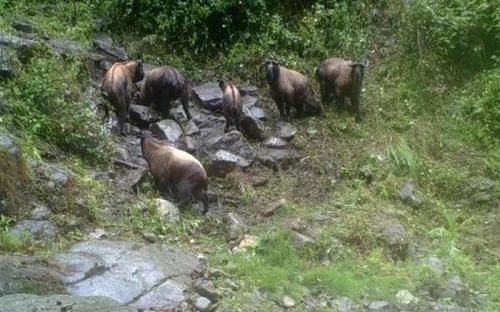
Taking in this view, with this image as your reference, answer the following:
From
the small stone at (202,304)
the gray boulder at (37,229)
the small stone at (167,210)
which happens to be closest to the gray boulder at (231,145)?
the small stone at (167,210)

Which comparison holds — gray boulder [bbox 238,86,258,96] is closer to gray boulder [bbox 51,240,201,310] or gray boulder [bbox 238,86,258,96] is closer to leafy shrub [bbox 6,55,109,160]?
leafy shrub [bbox 6,55,109,160]

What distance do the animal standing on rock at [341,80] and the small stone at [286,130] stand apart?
1.01 meters

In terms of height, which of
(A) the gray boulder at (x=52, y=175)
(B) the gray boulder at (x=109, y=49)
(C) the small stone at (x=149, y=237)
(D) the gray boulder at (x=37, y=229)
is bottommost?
(C) the small stone at (x=149, y=237)

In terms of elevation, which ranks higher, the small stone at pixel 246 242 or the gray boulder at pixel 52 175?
the gray boulder at pixel 52 175

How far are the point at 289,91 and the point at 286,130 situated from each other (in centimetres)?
73

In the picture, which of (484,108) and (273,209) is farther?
(484,108)

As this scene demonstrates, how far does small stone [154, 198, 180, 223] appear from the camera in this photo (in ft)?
30.9

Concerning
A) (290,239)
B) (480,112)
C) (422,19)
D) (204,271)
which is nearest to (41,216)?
(204,271)

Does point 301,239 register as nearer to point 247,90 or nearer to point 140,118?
point 140,118

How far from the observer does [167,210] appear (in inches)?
375

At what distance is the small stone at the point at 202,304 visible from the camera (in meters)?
7.66

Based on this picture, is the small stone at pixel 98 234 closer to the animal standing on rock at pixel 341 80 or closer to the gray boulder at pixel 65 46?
the gray boulder at pixel 65 46

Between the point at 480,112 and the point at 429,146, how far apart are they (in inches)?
43.6

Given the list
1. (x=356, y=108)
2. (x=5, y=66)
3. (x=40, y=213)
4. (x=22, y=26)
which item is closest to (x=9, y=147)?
(x=40, y=213)
